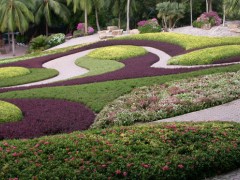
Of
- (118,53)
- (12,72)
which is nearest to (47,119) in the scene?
(12,72)

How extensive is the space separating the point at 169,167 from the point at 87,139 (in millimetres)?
1754

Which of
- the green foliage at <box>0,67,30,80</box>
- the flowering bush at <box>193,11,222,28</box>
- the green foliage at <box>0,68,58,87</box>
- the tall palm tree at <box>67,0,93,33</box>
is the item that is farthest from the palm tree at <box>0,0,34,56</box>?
the green foliage at <box>0,68,58,87</box>

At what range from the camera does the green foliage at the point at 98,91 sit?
13.5m

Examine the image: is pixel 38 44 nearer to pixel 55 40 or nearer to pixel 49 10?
pixel 55 40

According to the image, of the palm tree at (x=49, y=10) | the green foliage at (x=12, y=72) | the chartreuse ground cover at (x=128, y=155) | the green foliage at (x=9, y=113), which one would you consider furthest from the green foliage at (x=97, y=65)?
the palm tree at (x=49, y=10)

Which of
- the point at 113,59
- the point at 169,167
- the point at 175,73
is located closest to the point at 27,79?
the point at 113,59

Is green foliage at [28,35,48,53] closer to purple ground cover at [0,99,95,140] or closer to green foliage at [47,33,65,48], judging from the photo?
green foliage at [47,33,65,48]

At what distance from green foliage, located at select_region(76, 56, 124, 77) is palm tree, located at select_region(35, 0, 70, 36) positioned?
21877 mm

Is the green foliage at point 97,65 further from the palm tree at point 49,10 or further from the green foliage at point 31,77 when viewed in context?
the palm tree at point 49,10

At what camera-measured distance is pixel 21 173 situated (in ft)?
21.2

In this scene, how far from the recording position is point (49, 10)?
46312 mm

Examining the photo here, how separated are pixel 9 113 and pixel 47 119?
1173 mm

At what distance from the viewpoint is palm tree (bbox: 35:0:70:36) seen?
45500 millimetres

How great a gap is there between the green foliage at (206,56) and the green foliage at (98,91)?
3184 millimetres
